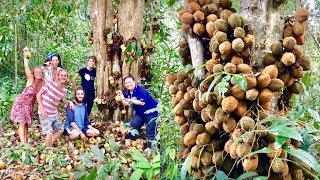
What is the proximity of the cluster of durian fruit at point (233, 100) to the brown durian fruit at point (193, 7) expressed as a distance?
2 centimetres

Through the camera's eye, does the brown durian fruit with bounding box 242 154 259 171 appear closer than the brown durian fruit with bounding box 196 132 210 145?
Yes

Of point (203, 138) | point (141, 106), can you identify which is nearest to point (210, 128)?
point (203, 138)

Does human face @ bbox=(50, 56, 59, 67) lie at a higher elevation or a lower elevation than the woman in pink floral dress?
→ higher

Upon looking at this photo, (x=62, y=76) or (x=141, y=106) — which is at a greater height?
(x=62, y=76)

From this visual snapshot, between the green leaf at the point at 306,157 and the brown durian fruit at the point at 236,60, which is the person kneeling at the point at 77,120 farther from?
the green leaf at the point at 306,157

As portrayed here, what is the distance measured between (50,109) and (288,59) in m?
2.45

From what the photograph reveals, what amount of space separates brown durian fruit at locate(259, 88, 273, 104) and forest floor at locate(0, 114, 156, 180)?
3.77 ft

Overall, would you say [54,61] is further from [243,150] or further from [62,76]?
[243,150]

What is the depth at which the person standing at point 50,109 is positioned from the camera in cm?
307

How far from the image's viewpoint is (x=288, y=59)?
0.99m

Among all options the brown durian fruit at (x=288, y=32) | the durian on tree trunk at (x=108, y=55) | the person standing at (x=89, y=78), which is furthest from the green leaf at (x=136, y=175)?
the person standing at (x=89, y=78)

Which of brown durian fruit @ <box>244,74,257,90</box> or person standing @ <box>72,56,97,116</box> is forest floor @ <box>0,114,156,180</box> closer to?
person standing @ <box>72,56,97,116</box>

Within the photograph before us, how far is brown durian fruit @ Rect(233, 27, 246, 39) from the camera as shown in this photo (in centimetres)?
99

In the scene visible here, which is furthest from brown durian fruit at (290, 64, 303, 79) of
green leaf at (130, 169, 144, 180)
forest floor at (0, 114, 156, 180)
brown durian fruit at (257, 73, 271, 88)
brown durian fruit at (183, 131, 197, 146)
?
forest floor at (0, 114, 156, 180)
